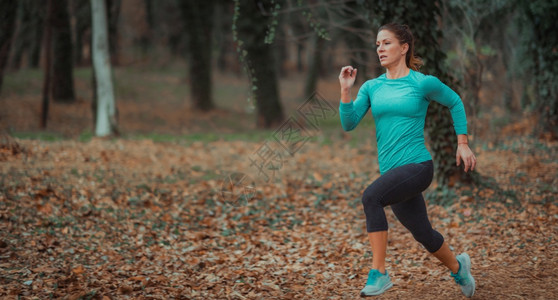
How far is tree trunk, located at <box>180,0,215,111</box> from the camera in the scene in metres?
21.9

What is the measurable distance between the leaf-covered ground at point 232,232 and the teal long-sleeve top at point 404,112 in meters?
1.41

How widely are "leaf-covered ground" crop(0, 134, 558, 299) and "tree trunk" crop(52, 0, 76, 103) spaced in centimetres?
1179

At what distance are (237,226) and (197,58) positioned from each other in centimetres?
1629

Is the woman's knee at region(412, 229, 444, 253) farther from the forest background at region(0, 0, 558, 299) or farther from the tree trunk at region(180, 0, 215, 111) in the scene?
the tree trunk at region(180, 0, 215, 111)

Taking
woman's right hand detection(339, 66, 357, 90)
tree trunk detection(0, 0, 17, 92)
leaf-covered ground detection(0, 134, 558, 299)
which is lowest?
leaf-covered ground detection(0, 134, 558, 299)

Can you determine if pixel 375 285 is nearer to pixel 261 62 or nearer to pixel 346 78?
pixel 346 78

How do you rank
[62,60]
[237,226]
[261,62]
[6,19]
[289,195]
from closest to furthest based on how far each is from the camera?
[237,226], [289,195], [6,19], [261,62], [62,60]

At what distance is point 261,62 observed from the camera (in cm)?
1705

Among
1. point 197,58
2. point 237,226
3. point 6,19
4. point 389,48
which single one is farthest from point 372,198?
point 197,58

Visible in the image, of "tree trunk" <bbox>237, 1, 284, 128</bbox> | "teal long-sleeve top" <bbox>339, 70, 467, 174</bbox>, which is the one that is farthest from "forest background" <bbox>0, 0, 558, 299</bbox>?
"tree trunk" <bbox>237, 1, 284, 128</bbox>

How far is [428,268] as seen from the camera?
16.5 feet

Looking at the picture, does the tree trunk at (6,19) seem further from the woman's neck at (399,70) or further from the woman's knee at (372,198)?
the woman's knee at (372,198)

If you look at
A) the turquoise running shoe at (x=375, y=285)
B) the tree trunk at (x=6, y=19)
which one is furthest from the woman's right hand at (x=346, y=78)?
the tree trunk at (x=6, y=19)

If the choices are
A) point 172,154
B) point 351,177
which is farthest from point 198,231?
point 172,154
